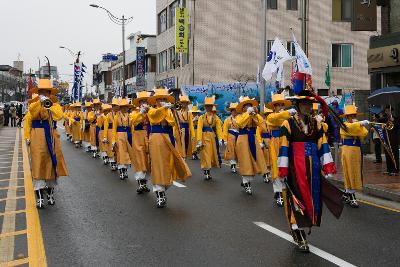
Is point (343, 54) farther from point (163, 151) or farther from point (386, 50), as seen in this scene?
point (163, 151)

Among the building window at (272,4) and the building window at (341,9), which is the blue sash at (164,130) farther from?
the building window at (272,4)

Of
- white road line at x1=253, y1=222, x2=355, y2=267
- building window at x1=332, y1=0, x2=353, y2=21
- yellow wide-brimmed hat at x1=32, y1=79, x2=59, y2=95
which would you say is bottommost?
white road line at x1=253, y1=222, x2=355, y2=267

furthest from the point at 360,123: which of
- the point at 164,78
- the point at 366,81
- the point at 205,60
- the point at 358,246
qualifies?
the point at 164,78

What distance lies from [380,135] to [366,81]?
938 inches

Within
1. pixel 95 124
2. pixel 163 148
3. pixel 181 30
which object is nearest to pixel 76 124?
pixel 95 124

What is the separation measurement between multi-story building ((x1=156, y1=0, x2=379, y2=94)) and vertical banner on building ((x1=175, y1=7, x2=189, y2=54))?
902mm

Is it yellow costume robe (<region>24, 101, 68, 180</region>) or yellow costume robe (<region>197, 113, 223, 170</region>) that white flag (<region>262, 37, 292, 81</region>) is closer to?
yellow costume robe (<region>197, 113, 223, 170</region>)

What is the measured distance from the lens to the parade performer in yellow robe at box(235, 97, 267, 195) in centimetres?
1114

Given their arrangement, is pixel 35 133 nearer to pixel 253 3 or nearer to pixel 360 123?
pixel 360 123

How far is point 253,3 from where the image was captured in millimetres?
36094

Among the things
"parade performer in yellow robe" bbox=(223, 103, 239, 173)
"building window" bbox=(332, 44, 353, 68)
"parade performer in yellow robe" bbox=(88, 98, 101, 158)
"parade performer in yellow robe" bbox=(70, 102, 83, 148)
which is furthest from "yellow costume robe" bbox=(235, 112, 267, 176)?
"building window" bbox=(332, 44, 353, 68)

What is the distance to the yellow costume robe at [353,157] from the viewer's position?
388 inches

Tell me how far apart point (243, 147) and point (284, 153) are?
4982 millimetres

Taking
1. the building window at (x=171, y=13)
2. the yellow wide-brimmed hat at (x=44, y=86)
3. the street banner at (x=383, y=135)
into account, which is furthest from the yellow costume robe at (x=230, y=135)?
the building window at (x=171, y=13)
